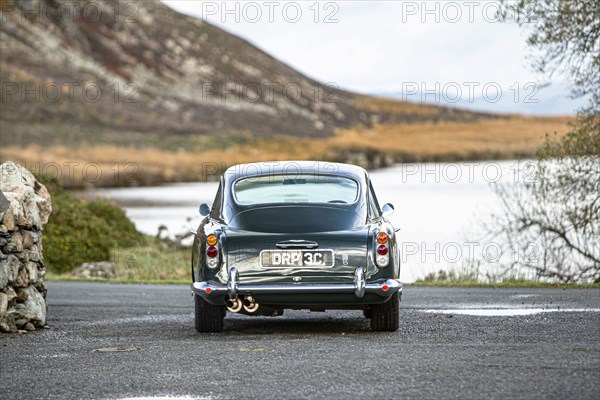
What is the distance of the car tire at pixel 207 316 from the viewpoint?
36.9 ft

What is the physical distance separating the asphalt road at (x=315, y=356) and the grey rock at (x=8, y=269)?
1.93 ft

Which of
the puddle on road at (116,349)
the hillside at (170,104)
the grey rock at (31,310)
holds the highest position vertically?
the hillside at (170,104)

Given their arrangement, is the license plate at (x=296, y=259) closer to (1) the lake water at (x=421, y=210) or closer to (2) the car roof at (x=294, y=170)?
(2) the car roof at (x=294, y=170)

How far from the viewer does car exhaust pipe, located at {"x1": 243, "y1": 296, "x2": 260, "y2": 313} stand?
419 inches

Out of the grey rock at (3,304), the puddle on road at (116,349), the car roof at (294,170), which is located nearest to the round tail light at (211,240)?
the car roof at (294,170)

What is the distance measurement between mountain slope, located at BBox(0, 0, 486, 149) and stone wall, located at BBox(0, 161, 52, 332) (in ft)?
297

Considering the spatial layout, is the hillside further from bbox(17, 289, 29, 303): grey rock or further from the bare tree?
bbox(17, 289, 29, 303): grey rock

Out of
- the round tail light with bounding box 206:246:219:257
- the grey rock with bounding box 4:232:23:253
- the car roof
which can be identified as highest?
the car roof

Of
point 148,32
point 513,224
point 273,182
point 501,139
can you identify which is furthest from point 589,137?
point 148,32

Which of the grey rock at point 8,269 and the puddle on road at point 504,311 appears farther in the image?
the puddle on road at point 504,311

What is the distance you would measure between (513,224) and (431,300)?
791 centimetres

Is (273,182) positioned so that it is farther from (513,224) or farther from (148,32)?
(148,32)

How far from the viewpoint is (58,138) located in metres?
97.2

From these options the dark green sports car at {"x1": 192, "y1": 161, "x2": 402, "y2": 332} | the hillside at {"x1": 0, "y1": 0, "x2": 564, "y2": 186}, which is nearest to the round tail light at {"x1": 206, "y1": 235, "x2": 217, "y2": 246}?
the dark green sports car at {"x1": 192, "y1": 161, "x2": 402, "y2": 332}
